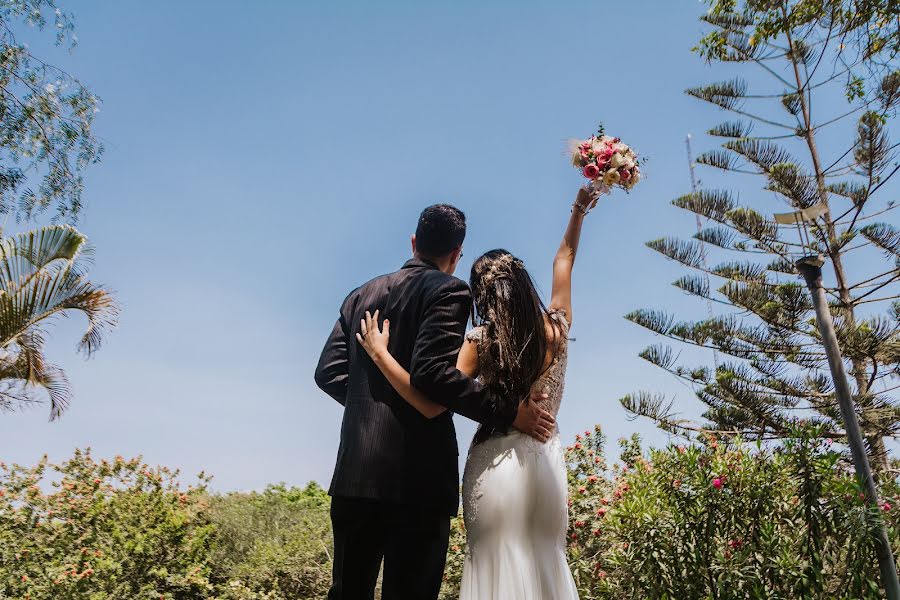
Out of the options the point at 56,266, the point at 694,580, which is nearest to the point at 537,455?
the point at 694,580

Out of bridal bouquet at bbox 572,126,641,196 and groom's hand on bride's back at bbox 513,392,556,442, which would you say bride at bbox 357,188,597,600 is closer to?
groom's hand on bride's back at bbox 513,392,556,442

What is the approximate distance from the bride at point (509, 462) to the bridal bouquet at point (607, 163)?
688 mm

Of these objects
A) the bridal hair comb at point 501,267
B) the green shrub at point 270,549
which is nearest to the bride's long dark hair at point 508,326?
the bridal hair comb at point 501,267

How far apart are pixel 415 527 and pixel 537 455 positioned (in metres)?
0.42

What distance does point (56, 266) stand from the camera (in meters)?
9.29

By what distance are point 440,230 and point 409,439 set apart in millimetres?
637

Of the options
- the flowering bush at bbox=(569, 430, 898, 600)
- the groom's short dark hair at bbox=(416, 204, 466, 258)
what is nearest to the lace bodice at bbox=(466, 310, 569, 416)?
the groom's short dark hair at bbox=(416, 204, 466, 258)

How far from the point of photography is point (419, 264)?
252 centimetres

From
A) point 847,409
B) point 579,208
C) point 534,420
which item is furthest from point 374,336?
point 847,409

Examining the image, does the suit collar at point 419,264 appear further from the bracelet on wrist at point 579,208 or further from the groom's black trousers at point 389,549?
the groom's black trousers at point 389,549

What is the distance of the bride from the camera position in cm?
236

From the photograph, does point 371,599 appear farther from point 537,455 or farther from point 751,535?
point 751,535

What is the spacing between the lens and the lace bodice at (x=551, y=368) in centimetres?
241

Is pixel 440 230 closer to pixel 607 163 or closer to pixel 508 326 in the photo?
pixel 508 326
